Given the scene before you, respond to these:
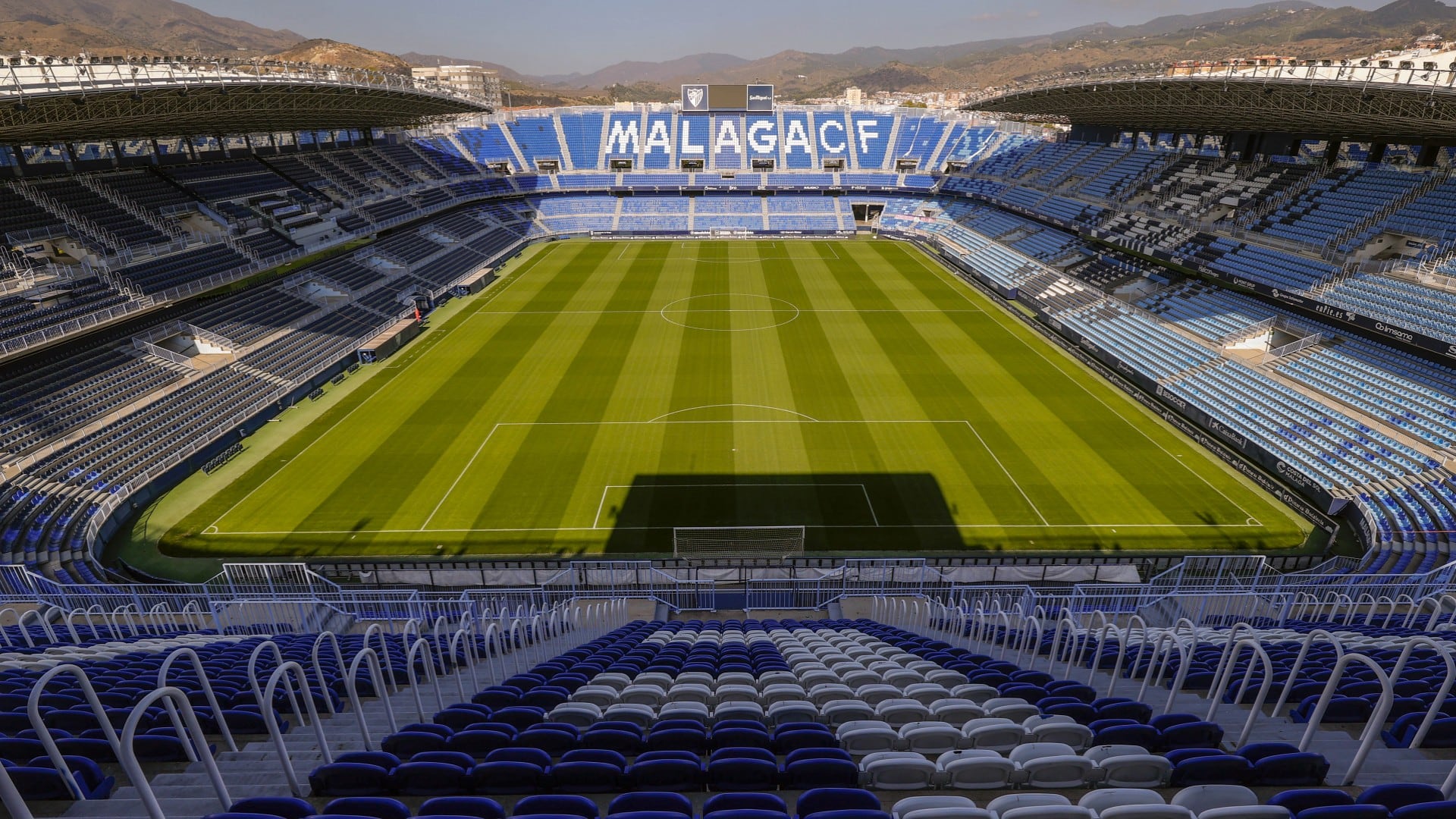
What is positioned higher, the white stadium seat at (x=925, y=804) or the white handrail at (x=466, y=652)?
the white stadium seat at (x=925, y=804)

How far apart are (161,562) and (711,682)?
20556mm

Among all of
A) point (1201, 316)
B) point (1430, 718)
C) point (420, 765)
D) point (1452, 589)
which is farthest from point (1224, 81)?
point (420, 765)

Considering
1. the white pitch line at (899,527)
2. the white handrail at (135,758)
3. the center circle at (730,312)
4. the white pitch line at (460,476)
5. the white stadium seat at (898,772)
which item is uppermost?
the white handrail at (135,758)

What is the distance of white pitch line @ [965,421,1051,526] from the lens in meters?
22.3

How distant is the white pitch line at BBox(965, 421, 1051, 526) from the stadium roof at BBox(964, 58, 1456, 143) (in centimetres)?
1804

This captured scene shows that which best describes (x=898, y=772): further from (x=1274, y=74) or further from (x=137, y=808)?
(x=1274, y=74)

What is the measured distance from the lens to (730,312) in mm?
43562

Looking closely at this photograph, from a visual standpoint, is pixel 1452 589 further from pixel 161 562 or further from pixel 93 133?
pixel 93 133

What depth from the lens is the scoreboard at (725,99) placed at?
79.4m

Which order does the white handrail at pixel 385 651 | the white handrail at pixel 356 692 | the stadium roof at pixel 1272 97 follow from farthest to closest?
the stadium roof at pixel 1272 97, the white handrail at pixel 385 651, the white handrail at pixel 356 692

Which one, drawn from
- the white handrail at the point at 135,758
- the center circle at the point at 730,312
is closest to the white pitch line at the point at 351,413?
the center circle at the point at 730,312

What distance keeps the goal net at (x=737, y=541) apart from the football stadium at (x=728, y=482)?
17cm

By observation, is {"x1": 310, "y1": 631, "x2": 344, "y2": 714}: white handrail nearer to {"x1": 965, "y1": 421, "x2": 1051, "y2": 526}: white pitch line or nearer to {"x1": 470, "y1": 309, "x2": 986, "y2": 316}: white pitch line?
{"x1": 965, "y1": 421, "x2": 1051, "y2": 526}: white pitch line

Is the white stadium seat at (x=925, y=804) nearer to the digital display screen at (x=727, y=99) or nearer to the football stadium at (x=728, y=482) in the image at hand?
the football stadium at (x=728, y=482)
